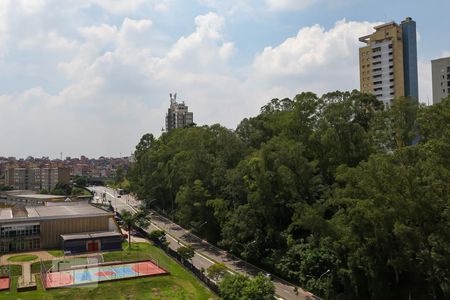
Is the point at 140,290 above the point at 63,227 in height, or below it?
below

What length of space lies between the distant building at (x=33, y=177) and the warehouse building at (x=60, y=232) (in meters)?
80.2

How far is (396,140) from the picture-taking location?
3731 cm

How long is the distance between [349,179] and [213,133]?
33650mm

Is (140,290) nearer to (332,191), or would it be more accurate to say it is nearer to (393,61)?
(332,191)

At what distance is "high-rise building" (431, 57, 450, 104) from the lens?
6159cm

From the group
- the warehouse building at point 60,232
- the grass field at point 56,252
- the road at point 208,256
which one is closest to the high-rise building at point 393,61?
the road at point 208,256

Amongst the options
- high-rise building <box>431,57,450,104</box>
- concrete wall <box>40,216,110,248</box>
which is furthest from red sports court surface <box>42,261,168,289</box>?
high-rise building <box>431,57,450,104</box>

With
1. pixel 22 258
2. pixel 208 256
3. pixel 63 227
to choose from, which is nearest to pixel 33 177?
pixel 63 227

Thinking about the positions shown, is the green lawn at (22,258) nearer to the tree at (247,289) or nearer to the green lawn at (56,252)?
the green lawn at (56,252)

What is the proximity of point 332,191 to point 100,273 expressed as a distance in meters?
19.9

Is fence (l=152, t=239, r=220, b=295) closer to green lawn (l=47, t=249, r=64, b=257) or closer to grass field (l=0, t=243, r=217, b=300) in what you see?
grass field (l=0, t=243, r=217, b=300)

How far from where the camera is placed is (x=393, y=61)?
68438mm

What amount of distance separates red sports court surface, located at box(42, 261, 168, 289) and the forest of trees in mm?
8364

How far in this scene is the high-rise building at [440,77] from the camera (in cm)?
6159
